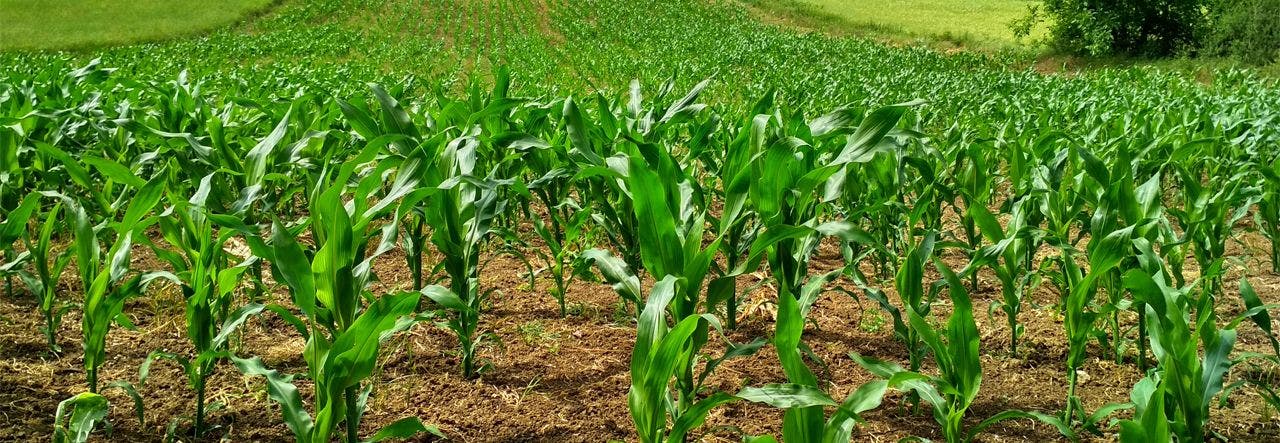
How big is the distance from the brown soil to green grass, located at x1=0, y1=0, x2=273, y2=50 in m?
23.9

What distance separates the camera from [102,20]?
2591cm

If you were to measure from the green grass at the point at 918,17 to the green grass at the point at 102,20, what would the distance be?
2083 cm

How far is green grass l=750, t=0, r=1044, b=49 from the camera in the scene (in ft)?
83.3

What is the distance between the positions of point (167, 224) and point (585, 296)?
1653 mm

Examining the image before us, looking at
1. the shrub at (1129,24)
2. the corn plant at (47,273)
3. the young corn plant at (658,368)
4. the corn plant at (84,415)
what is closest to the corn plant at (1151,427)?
the young corn plant at (658,368)

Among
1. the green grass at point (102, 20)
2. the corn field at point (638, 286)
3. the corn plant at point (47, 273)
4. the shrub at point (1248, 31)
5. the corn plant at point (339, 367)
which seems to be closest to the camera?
the corn plant at point (339, 367)

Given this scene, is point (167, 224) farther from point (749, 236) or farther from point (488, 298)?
point (749, 236)

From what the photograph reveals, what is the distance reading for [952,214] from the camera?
5.48 m

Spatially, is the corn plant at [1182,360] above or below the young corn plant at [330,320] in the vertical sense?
below

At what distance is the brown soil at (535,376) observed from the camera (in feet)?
7.99

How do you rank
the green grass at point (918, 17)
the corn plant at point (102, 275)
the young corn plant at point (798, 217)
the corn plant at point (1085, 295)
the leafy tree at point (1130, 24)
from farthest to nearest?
the green grass at point (918, 17)
the leafy tree at point (1130, 24)
the corn plant at point (1085, 295)
the corn plant at point (102, 275)
the young corn plant at point (798, 217)

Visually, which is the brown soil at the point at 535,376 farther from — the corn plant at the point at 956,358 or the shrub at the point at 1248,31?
the shrub at the point at 1248,31

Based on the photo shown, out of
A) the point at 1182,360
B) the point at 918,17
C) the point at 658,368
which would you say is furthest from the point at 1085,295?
the point at 918,17

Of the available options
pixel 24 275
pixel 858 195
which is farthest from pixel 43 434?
pixel 858 195
